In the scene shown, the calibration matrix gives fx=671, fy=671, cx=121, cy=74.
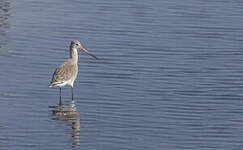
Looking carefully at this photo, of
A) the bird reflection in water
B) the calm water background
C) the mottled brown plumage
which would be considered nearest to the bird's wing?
the mottled brown plumage

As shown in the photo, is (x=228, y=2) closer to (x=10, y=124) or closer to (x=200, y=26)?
(x=200, y=26)

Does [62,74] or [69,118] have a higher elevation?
[62,74]

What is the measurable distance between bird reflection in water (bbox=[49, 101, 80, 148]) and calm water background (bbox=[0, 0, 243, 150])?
0.09 feet

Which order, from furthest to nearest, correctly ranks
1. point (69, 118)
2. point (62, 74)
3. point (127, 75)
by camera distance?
point (127, 75)
point (62, 74)
point (69, 118)

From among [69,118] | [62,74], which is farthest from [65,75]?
[69,118]

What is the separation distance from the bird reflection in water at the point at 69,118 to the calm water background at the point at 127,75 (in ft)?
0.09

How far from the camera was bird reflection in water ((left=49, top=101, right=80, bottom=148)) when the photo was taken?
15120 mm

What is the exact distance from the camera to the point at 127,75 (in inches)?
810

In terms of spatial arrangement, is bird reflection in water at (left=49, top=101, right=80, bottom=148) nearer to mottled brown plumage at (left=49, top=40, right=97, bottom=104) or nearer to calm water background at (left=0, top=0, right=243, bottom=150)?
calm water background at (left=0, top=0, right=243, bottom=150)

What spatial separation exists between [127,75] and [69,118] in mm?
4458

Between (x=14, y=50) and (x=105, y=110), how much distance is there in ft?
22.3

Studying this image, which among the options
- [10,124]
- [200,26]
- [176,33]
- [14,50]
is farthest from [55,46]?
[10,124]

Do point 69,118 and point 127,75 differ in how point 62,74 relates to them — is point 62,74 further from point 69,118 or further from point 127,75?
point 127,75

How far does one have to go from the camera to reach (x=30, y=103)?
57.6ft
